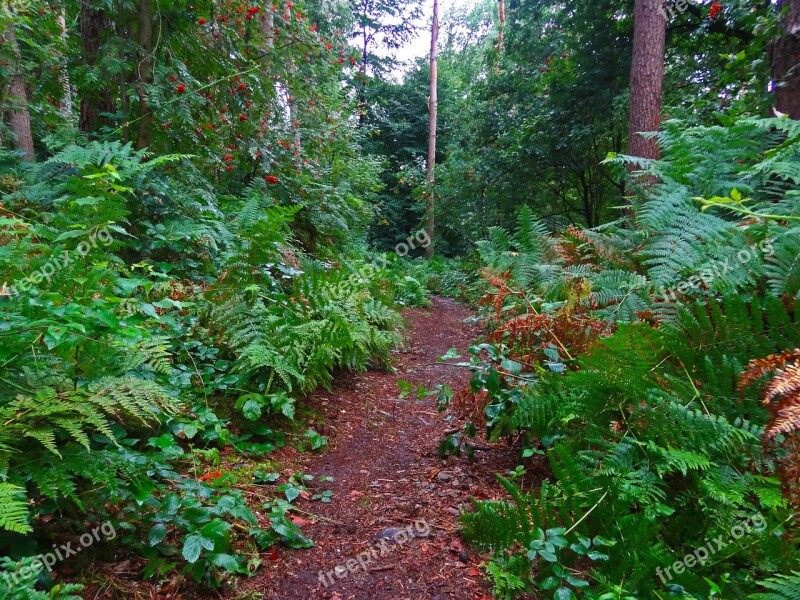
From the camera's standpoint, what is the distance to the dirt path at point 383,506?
1.69 m

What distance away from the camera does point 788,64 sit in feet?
10.6

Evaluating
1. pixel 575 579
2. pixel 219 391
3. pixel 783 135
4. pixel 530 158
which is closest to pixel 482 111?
pixel 530 158

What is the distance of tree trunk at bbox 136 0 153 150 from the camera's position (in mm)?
4094

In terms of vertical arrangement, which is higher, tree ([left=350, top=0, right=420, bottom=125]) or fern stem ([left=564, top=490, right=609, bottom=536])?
tree ([left=350, top=0, right=420, bottom=125])

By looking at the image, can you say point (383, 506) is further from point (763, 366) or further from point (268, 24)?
point (268, 24)

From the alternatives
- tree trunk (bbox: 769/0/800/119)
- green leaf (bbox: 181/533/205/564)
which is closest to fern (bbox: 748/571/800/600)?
green leaf (bbox: 181/533/205/564)

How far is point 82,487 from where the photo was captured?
1643 mm

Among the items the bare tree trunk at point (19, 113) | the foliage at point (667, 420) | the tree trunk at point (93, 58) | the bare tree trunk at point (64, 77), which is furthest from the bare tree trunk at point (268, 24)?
the foliage at point (667, 420)

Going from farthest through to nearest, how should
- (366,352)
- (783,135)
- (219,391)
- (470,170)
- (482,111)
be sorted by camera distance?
(470,170), (482,111), (366,352), (783,135), (219,391)

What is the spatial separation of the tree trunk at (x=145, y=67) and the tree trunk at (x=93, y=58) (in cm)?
40

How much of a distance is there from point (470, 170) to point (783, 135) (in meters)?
9.30

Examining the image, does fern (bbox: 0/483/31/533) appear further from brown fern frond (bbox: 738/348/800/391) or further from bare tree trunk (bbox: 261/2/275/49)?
bare tree trunk (bbox: 261/2/275/49)

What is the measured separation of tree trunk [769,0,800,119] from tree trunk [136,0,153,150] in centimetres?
527

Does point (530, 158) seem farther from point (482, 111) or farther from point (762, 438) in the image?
point (762, 438)
